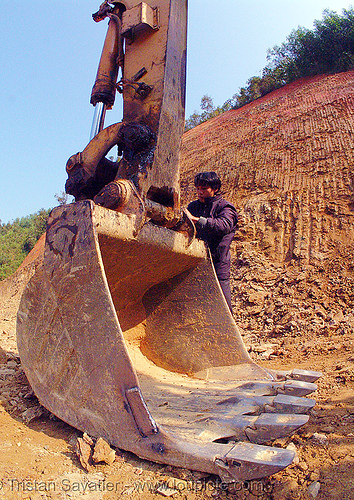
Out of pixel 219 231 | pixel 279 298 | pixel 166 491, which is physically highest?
pixel 219 231

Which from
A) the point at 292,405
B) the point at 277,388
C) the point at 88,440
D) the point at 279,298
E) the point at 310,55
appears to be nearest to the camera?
the point at 88,440

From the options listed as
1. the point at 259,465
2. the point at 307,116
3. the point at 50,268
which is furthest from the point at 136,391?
the point at 307,116

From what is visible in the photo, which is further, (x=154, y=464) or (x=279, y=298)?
(x=279, y=298)

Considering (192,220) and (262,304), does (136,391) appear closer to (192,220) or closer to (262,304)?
(192,220)

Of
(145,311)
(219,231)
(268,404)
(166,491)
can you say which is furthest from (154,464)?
(219,231)

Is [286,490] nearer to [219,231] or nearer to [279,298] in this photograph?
[219,231]

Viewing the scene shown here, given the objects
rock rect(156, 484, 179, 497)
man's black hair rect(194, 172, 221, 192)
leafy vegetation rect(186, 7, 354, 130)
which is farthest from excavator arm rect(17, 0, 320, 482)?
leafy vegetation rect(186, 7, 354, 130)

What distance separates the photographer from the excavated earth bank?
4.79ft

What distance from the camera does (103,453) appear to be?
1.59m

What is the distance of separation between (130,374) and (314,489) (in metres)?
0.85

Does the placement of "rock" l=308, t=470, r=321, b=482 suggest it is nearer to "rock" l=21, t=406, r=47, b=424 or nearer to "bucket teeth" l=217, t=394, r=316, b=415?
"bucket teeth" l=217, t=394, r=316, b=415

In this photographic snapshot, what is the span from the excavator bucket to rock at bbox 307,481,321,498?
0.14 metres

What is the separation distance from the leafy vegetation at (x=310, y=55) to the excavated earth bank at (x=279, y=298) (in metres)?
1.34

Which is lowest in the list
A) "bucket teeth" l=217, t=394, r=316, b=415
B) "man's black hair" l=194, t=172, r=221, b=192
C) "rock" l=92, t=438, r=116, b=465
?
"rock" l=92, t=438, r=116, b=465
